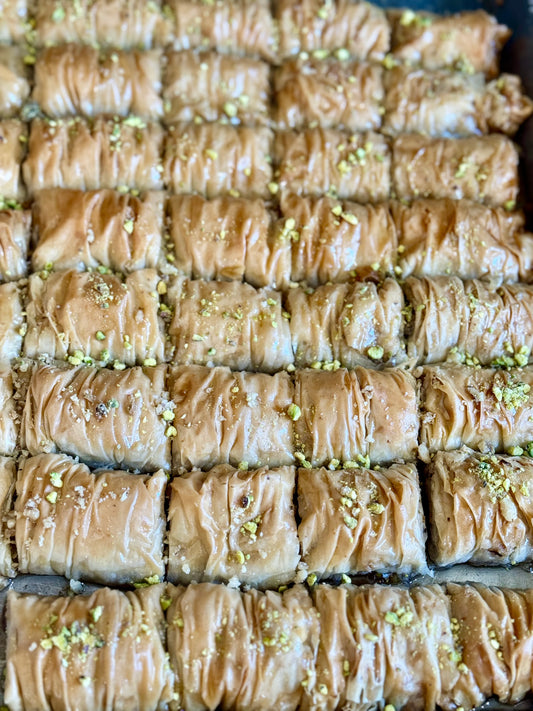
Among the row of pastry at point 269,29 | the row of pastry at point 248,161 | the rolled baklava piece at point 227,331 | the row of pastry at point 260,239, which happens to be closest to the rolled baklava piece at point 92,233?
the row of pastry at point 260,239

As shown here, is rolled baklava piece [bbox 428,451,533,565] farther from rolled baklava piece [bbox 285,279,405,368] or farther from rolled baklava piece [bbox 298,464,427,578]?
rolled baklava piece [bbox 285,279,405,368]

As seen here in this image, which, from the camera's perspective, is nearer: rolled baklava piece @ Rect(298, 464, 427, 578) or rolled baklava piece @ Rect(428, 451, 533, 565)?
rolled baklava piece @ Rect(298, 464, 427, 578)

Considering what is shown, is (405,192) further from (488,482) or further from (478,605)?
(478,605)

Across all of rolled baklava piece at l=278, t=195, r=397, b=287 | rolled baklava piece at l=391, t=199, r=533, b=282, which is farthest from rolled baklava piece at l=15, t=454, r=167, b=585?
rolled baklava piece at l=391, t=199, r=533, b=282

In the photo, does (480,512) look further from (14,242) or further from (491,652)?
(14,242)

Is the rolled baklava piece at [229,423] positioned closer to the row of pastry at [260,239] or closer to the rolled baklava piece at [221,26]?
the row of pastry at [260,239]

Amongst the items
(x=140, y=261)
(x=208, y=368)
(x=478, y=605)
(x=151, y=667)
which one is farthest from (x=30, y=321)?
(x=478, y=605)
